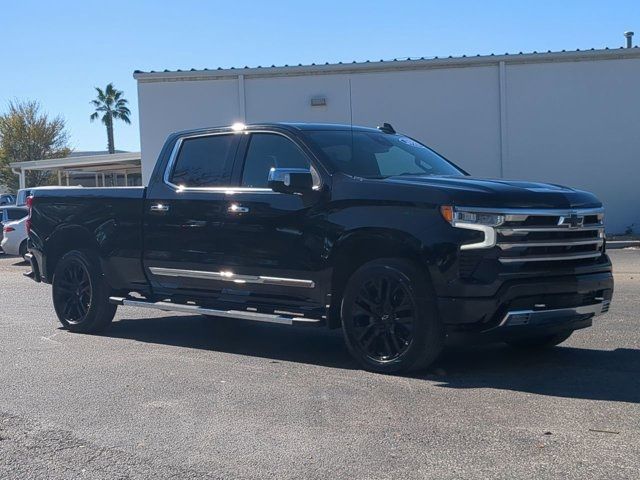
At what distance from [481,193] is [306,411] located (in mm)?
2053

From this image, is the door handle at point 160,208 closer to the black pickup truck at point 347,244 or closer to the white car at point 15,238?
the black pickup truck at point 347,244

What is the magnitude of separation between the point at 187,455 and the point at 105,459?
0.48 metres

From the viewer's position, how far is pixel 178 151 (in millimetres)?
8508

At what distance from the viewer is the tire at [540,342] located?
737 cm

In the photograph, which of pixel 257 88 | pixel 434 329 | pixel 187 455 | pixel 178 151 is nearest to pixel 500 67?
pixel 257 88

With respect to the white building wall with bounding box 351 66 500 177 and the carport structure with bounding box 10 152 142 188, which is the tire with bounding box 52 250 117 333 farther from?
the carport structure with bounding box 10 152 142 188

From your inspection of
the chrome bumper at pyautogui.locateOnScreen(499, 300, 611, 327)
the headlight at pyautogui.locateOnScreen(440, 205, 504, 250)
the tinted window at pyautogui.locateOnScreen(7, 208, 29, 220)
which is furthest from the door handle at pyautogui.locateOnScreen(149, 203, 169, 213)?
the tinted window at pyautogui.locateOnScreen(7, 208, 29, 220)

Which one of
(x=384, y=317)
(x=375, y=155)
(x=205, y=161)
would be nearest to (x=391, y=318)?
(x=384, y=317)

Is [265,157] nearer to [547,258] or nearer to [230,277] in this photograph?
[230,277]

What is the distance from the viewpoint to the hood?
6184 millimetres

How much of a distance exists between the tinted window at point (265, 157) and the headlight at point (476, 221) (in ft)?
5.82

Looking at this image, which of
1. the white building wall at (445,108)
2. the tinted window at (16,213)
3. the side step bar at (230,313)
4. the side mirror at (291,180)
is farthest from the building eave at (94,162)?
the side mirror at (291,180)

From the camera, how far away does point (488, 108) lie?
75.5ft

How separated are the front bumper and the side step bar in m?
1.33
